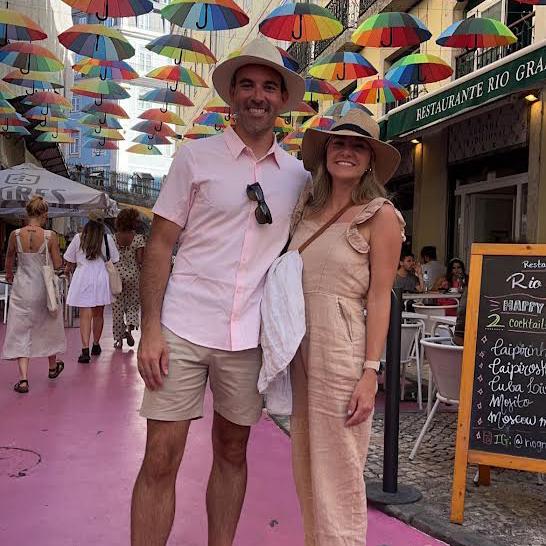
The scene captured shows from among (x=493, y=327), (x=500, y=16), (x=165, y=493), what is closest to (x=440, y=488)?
(x=493, y=327)

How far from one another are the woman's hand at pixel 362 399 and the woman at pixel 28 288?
471 centimetres

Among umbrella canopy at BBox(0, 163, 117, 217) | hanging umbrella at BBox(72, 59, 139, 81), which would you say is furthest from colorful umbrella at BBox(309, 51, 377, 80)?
umbrella canopy at BBox(0, 163, 117, 217)

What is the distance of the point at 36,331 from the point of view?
6.41m

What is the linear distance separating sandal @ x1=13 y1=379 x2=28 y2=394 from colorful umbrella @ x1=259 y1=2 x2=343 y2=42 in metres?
5.37

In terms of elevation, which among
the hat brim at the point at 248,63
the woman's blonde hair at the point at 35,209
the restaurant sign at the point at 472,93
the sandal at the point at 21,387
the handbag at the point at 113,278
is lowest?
the sandal at the point at 21,387

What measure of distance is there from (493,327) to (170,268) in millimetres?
1874

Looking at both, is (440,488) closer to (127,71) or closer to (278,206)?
(278,206)

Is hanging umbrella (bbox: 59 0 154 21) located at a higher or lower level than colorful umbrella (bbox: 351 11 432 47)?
lower

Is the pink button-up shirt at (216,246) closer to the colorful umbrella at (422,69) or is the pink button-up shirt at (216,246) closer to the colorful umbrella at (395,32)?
the colorful umbrella at (395,32)

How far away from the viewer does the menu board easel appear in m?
3.43

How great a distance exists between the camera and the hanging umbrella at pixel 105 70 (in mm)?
11773

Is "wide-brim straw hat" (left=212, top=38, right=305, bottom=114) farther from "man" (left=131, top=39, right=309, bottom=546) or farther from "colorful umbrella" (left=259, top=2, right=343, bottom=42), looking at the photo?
"colorful umbrella" (left=259, top=2, right=343, bottom=42)

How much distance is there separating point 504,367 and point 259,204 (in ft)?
5.89

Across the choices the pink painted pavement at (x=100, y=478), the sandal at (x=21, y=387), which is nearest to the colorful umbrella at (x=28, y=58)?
the sandal at (x=21, y=387)
